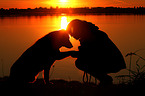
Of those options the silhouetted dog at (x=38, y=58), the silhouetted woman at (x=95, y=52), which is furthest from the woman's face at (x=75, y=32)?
the silhouetted dog at (x=38, y=58)

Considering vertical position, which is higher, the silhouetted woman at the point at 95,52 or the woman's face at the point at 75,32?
the woman's face at the point at 75,32

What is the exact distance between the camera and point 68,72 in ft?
48.8

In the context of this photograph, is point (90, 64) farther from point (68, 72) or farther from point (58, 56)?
point (68, 72)

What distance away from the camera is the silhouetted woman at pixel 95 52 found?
20.3 feet

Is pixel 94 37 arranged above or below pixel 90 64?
above

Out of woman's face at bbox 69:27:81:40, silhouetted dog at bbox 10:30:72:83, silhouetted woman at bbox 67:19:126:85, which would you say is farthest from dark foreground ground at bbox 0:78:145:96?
woman's face at bbox 69:27:81:40

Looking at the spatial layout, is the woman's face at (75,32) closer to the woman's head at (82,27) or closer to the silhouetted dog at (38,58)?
the woman's head at (82,27)

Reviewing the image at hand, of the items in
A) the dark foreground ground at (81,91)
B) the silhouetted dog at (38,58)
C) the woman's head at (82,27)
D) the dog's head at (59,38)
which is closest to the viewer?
the dark foreground ground at (81,91)

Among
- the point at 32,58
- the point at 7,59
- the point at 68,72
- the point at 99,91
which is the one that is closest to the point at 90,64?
the point at 99,91

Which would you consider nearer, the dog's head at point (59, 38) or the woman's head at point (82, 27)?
the woman's head at point (82, 27)

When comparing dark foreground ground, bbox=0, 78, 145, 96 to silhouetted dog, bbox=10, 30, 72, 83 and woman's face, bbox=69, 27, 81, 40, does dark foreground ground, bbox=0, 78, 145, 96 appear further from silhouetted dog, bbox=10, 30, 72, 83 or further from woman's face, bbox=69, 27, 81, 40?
woman's face, bbox=69, 27, 81, 40

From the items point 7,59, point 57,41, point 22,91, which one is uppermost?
point 57,41

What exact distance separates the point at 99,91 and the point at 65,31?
8.03 ft

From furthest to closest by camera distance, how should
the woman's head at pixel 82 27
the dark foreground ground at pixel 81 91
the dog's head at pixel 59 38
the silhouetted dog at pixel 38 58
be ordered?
the dog's head at pixel 59 38, the silhouetted dog at pixel 38 58, the woman's head at pixel 82 27, the dark foreground ground at pixel 81 91
